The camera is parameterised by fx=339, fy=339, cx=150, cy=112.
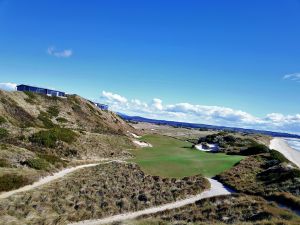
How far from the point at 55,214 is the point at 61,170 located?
1649 centimetres

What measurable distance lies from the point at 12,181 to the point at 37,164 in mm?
7420

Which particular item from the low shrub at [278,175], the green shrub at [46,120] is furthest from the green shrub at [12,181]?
the green shrub at [46,120]

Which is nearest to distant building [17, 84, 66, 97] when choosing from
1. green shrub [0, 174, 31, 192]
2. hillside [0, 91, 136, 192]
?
hillside [0, 91, 136, 192]

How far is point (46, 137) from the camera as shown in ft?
171

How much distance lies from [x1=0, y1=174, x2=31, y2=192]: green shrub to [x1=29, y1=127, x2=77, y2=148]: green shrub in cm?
1781

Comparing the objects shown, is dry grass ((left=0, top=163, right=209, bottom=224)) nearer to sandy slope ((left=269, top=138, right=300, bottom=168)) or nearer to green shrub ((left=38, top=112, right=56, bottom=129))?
green shrub ((left=38, top=112, right=56, bottom=129))

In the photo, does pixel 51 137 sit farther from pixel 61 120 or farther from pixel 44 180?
pixel 61 120

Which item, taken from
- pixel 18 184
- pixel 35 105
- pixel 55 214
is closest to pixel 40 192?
pixel 18 184

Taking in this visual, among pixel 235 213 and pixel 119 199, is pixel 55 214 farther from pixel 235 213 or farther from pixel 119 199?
pixel 235 213

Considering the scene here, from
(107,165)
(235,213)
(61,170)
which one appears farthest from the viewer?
(107,165)

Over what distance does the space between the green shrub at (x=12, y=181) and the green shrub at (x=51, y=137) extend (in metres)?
17.8

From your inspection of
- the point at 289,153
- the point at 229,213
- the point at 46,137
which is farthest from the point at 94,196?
the point at 289,153

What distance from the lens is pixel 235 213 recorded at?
2447 cm

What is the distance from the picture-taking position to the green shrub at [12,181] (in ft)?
98.6
